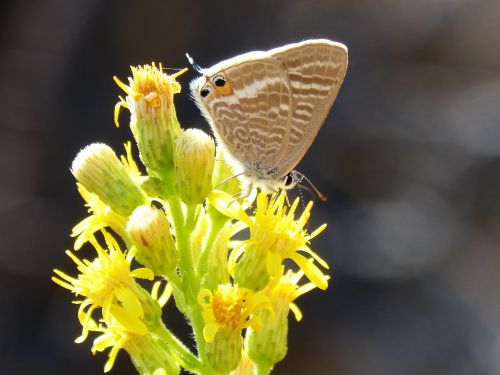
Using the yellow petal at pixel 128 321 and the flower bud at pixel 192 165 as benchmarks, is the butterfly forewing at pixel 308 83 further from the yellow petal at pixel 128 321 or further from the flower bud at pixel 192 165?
the yellow petal at pixel 128 321

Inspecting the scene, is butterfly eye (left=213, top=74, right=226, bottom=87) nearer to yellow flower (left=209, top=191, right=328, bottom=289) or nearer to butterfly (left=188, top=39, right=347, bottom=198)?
butterfly (left=188, top=39, right=347, bottom=198)

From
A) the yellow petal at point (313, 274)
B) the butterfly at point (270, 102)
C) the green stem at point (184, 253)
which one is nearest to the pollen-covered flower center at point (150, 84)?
the butterfly at point (270, 102)

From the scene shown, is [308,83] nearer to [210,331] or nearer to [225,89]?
[225,89]

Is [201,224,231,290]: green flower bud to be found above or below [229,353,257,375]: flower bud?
above

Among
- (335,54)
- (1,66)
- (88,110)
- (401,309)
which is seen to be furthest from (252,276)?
(1,66)

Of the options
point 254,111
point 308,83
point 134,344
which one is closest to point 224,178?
point 254,111

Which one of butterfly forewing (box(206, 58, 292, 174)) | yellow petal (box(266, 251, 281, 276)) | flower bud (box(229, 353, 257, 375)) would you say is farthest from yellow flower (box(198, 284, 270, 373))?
butterfly forewing (box(206, 58, 292, 174))
